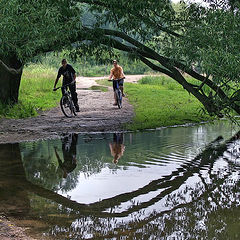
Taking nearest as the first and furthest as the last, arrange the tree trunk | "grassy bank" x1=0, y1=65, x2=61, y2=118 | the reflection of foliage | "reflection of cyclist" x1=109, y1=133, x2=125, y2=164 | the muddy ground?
the reflection of foliage, "reflection of cyclist" x1=109, y1=133, x2=125, y2=164, the muddy ground, "grassy bank" x1=0, y1=65, x2=61, y2=118, the tree trunk

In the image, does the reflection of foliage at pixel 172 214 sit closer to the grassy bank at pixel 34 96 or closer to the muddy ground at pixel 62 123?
the muddy ground at pixel 62 123

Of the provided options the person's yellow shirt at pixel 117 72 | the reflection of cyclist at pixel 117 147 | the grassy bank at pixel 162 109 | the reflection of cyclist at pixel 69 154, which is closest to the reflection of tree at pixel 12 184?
the reflection of cyclist at pixel 69 154

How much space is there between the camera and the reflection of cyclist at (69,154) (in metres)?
8.62

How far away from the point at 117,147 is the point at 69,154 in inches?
49.0

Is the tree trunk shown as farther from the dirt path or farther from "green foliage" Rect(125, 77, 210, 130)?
"green foliage" Rect(125, 77, 210, 130)

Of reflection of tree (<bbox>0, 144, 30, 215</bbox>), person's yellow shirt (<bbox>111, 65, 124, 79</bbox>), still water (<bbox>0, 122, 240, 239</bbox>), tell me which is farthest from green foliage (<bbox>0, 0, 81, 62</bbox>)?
person's yellow shirt (<bbox>111, 65, 124, 79</bbox>)

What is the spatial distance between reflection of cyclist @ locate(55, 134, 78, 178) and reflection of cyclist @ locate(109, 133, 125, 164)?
0.78 m

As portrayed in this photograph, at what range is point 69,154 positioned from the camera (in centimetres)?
998

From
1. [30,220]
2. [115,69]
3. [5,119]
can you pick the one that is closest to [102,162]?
[30,220]

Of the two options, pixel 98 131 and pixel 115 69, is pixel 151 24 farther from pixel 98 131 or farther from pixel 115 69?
pixel 115 69

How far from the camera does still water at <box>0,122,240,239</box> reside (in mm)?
5398

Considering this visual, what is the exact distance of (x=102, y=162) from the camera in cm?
905

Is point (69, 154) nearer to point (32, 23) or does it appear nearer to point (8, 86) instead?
point (32, 23)

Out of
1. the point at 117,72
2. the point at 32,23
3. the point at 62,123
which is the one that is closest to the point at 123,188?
the point at 32,23
